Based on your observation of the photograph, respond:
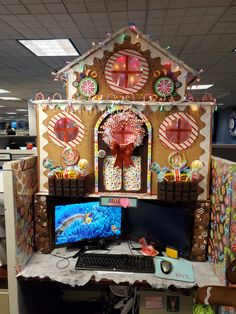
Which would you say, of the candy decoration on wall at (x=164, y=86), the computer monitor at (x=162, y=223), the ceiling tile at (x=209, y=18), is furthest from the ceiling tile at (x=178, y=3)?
the computer monitor at (x=162, y=223)

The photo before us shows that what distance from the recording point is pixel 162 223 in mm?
1650

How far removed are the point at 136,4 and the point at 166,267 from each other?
2.57 m

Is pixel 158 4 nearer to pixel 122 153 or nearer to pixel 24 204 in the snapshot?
pixel 122 153

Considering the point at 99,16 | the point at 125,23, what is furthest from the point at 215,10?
the point at 99,16

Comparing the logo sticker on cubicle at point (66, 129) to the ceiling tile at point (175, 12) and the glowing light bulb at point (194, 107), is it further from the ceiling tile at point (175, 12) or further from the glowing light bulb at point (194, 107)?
the ceiling tile at point (175, 12)

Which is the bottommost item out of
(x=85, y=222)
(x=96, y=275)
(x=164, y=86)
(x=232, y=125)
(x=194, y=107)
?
(x=96, y=275)

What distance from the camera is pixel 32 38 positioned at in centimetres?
351

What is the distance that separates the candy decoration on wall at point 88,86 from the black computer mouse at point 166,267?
115 cm

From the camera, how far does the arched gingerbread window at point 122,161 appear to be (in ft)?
5.17

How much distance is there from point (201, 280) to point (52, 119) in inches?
52.0

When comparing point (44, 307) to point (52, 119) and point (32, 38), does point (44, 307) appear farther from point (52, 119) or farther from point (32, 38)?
point (32, 38)

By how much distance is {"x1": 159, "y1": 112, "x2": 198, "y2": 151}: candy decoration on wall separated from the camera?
1551 millimetres

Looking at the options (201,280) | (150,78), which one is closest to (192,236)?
(201,280)

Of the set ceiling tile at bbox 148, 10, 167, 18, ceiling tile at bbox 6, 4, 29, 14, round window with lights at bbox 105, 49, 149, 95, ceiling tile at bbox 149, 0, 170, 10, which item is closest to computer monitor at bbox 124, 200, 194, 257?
round window with lights at bbox 105, 49, 149, 95
